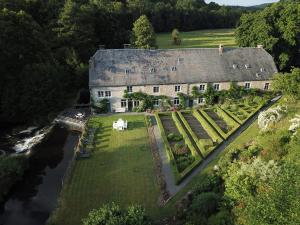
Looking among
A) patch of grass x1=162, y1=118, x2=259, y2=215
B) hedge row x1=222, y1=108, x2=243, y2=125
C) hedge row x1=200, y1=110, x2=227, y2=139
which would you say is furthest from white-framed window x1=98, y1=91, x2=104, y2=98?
patch of grass x1=162, y1=118, x2=259, y2=215

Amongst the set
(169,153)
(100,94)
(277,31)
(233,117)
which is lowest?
(169,153)

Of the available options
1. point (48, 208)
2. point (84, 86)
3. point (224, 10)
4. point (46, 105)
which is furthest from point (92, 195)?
point (224, 10)

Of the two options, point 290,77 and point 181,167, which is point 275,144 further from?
point 290,77

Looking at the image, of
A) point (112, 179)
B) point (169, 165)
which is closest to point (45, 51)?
point (112, 179)

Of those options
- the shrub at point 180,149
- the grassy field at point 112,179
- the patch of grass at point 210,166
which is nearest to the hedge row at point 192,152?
the shrub at point 180,149

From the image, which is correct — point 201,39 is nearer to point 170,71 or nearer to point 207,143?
point 170,71

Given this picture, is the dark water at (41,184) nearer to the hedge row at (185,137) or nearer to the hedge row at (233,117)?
the hedge row at (185,137)
